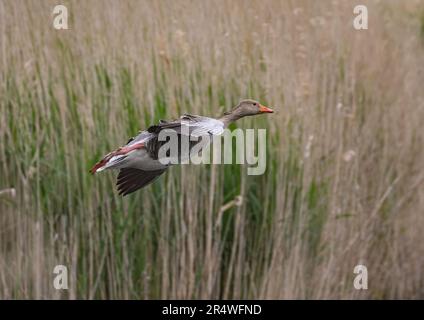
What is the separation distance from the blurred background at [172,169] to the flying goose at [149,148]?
1.03m

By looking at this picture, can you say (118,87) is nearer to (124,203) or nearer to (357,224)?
(124,203)

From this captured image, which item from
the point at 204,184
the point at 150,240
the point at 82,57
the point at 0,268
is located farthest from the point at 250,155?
the point at 0,268

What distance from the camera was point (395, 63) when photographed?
368 cm

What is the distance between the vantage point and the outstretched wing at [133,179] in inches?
70.1

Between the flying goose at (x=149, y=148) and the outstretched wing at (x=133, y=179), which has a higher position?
the flying goose at (x=149, y=148)

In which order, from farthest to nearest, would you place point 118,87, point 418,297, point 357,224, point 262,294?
point 418,297
point 357,224
point 262,294
point 118,87

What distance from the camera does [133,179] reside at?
5.93 ft

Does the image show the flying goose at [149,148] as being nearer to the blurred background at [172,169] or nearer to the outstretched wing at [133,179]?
the outstretched wing at [133,179]

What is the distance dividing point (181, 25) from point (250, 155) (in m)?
0.51

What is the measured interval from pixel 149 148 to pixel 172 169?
1.27 m

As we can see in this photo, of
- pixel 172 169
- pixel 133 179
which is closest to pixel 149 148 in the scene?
pixel 133 179

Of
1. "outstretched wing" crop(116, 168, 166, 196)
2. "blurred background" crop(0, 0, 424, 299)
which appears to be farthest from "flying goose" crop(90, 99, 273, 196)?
"blurred background" crop(0, 0, 424, 299)

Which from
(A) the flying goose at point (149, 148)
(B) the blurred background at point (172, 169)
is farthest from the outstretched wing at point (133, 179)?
(B) the blurred background at point (172, 169)

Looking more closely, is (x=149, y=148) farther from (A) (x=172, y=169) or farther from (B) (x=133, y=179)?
(A) (x=172, y=169)
